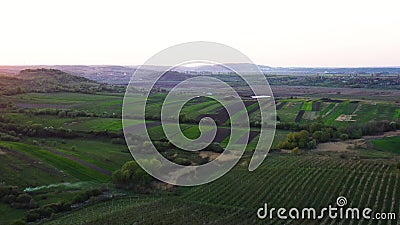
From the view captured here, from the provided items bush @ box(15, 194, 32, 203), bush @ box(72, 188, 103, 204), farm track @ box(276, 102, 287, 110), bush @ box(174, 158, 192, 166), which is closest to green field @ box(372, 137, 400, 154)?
bush @ box(174, 158, 192, 166)

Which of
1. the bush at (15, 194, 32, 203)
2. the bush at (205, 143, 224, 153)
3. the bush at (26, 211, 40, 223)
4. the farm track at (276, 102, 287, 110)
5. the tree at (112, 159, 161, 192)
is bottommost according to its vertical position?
the bush at (26, 211, 40, 223)

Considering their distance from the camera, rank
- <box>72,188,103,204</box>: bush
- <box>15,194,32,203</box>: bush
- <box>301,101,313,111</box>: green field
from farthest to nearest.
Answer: <box>301,101,313,111</box>: green field
<box>72,188,103,204</box>: bush
<box>15,194,32,203</box>: bush

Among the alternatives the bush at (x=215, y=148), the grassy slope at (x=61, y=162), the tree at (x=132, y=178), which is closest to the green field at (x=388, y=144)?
the bush at (x=215, y=148)

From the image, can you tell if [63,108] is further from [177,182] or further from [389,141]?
[389,141]

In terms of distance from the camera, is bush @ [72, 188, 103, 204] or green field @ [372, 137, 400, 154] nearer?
bush @ [72, 188, 103, 204]

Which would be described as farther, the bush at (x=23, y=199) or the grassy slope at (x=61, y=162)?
the grassy slope at (x=61, y=162)

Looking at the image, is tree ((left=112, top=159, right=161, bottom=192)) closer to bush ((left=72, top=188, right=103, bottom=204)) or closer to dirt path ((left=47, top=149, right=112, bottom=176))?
bush ((left=72, top=188, right=103, bottom=204))

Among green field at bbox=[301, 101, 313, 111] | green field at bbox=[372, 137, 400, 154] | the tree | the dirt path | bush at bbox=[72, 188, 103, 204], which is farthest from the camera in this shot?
green field at bbox=[301, 101, 313, 111]

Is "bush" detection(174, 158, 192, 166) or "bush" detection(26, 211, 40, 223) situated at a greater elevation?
"bush" detection(174, 158, 192, 166)

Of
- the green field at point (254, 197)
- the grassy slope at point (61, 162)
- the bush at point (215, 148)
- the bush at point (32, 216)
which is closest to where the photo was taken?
the green field at point (254, 197)

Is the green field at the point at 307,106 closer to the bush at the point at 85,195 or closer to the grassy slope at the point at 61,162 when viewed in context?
the grassy slope at the point at 61,162

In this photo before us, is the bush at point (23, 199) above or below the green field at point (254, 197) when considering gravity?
below
